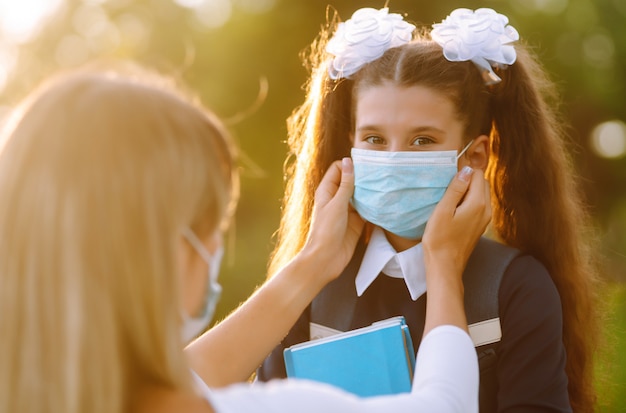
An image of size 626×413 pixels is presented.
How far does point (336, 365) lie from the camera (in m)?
2.74

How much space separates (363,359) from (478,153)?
96 centimetres

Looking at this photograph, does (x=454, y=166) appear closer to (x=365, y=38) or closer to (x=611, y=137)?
(x=365, y=38)

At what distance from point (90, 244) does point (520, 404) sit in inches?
62.4

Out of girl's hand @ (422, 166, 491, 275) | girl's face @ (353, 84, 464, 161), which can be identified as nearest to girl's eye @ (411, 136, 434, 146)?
girl's face @ (353, 84, 464, 161)

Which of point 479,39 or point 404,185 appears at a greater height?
point 479,39

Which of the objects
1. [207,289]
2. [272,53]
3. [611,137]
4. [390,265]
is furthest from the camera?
[272,53]

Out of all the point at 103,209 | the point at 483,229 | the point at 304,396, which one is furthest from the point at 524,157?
the point at 103,209

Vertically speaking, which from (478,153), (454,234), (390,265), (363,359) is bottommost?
(363,359)

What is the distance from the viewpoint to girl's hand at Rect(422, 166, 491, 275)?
2594mm

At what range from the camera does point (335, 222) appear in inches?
116

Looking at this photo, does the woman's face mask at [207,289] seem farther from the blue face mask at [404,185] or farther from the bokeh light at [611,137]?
the bokeh light at [611,137]

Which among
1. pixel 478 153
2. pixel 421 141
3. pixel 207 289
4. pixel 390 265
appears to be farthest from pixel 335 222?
pixel 207 289

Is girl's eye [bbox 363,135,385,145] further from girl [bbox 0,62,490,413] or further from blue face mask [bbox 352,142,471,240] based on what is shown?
girl [bbox 0,62,490,413]

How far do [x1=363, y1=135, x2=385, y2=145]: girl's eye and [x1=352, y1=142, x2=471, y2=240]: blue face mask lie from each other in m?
0.05
